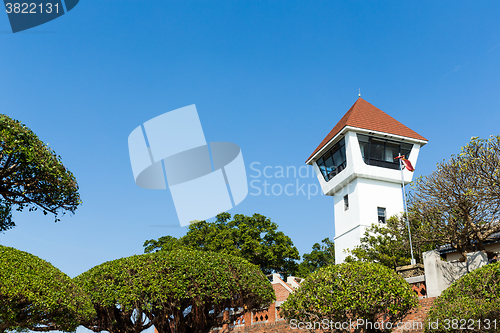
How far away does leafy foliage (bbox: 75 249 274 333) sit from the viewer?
13.0 metres

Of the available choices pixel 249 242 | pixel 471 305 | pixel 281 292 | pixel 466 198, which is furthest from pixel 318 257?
pixel 471 305

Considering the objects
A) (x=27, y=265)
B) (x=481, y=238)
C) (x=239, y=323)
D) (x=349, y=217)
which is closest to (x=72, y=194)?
(x=27, y=265)

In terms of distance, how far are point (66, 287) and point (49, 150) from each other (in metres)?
4.06

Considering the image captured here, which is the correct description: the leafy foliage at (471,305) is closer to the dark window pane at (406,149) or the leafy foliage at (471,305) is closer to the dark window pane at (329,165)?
the dark window pane at (406,149)

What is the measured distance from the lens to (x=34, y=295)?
30.2ft

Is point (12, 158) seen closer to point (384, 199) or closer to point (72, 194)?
point (72, 194)

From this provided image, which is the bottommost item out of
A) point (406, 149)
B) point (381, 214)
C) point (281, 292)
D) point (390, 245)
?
point (281, 292)

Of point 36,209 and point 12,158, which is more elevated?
point 12,158

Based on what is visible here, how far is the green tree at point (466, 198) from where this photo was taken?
14.9 metres

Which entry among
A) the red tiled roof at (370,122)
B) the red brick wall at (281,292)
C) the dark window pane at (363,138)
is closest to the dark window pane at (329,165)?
the red tiled roof at (370,122)

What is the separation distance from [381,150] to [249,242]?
39.1 feet

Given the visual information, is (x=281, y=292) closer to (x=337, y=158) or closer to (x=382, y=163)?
(x=337, y=158)

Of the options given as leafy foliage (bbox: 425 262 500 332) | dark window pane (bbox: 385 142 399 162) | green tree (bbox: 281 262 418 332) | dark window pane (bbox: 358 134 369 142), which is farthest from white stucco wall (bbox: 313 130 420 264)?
leafy foliage (bbox: 425 262 500 332)

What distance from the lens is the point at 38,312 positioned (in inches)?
372
